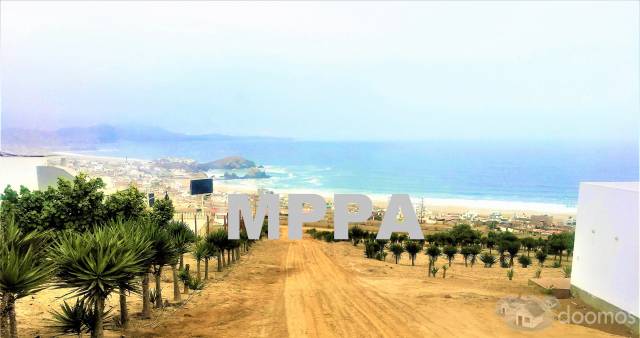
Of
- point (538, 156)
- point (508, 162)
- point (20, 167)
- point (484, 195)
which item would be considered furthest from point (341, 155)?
point (20, 167)

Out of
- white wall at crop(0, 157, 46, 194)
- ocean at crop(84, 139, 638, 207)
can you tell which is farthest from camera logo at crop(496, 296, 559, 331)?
ocean at crop(84, 139, 638, 207)

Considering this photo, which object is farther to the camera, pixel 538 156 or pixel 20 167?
pixel 538 156

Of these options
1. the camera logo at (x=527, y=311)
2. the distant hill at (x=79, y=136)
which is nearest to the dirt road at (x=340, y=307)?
the camera logo at (x=527, y=311)

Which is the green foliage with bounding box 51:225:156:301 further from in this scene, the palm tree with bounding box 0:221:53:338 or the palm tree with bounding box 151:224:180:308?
the palm tree with bounding box 151:224:180:308

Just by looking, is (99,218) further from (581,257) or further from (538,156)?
(538,156)

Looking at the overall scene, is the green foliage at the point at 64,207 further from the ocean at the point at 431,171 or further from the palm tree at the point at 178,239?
the ocean at the point at 431,171
